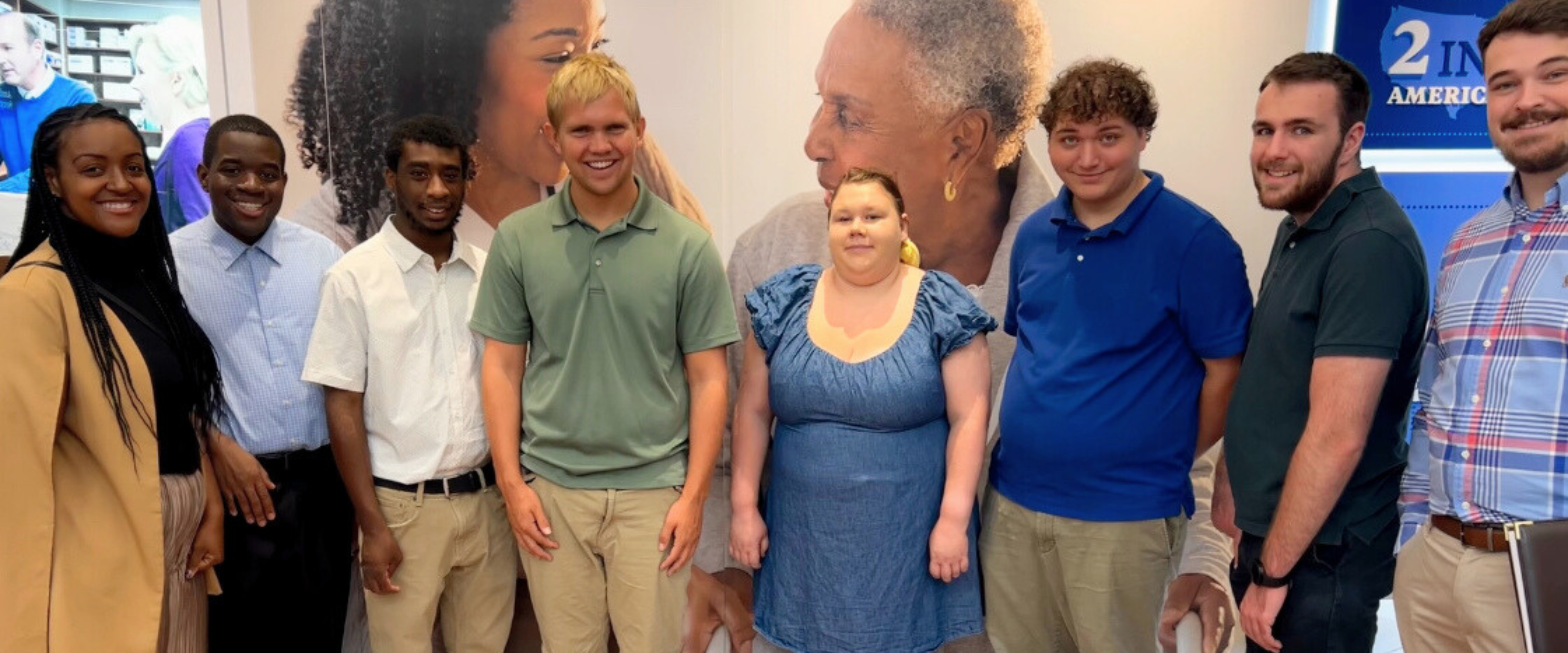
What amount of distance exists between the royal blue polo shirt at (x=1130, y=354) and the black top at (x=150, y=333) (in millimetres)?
1922

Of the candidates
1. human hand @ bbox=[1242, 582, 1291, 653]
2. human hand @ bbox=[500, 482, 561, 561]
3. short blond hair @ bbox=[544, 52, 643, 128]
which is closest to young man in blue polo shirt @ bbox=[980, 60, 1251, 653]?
human hand @ bbox=[1242, 582, 1291, 653]

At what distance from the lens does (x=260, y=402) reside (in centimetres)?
231

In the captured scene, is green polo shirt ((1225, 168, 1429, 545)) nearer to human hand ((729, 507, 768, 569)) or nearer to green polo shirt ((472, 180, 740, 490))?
human hand ((729, 507, 768, 569))

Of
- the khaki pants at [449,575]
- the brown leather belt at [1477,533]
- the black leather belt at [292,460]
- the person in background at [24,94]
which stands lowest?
the khaki pants at [449,575]

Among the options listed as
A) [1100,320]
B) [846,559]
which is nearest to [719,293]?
[846,559]

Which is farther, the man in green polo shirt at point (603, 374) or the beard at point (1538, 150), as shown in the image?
the man in green polo shirt at point (603, 374)

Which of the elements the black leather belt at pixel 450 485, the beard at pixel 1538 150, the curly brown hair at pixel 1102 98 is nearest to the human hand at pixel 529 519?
the black leather belt at pixel 450 485

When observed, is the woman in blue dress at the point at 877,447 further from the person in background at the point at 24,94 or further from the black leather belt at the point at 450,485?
the person in background at the point at 24,94

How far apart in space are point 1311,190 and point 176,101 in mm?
3181

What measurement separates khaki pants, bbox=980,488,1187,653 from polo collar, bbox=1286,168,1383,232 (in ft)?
2.52

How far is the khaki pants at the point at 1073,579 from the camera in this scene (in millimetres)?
2203

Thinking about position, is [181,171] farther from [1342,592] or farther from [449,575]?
[1342,592]

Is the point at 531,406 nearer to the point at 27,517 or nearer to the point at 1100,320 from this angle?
the point at 27,517

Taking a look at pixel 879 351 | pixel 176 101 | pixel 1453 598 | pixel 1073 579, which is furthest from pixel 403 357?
pixel 1453 598
